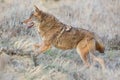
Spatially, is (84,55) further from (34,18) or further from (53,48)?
(34,18)

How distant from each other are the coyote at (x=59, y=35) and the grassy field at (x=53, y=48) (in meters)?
0.04

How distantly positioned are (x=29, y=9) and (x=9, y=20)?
6.8 inches

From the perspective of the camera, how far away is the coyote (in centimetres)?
341

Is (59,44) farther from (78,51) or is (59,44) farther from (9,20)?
(9,20)

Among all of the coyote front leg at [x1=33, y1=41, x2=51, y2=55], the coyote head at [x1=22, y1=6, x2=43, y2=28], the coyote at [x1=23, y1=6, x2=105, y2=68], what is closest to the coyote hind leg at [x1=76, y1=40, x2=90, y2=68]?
the coyote at [x1=23, y1=6, x2=105, y2=68]

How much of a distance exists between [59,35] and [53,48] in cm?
11

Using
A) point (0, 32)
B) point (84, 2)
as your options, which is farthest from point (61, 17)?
point (0, 32)

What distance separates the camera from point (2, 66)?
11.1ft

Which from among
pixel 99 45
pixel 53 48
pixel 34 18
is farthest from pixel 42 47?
pixel 99 45

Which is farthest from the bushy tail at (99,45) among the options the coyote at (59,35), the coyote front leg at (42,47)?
the coyote front leg at (42,47)

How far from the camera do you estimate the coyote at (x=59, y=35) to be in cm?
341

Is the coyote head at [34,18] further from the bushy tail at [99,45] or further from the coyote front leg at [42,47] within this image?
the bushy tail at [99,45]

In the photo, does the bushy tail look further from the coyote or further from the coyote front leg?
the coyote front leg

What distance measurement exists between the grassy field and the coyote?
0.04 m
